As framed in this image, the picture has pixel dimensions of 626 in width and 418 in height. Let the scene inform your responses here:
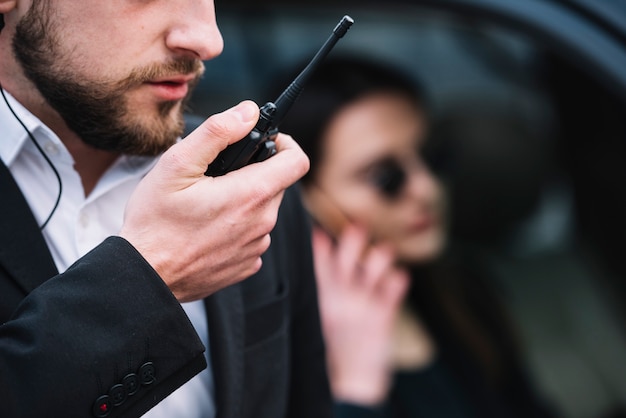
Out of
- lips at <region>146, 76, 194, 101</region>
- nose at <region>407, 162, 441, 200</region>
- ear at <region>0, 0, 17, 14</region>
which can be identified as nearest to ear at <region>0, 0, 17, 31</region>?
ear at <region>0, 0, 17, 14</region>

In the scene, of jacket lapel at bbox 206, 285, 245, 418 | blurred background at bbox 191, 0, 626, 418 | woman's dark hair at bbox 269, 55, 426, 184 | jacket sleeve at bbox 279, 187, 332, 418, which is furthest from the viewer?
blurred background at bbox 191, 0, 626, 418

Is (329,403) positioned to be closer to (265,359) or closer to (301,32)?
(265,359)

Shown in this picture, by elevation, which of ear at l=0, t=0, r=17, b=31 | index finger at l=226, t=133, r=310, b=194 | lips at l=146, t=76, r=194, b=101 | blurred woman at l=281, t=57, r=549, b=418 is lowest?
blurred woman at l=281, t=57, r=549, b=418

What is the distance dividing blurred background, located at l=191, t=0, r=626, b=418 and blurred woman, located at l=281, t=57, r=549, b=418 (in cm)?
22

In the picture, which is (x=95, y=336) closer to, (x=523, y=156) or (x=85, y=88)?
(x=85, y=88)

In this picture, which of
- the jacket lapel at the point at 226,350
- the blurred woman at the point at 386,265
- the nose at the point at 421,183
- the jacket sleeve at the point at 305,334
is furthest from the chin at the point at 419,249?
the jacket lapel at the point at 226,350

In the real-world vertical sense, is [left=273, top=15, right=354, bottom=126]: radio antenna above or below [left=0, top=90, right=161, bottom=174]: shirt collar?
above

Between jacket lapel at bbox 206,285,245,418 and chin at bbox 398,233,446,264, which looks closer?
jacket lapel at bbox 206,285,245,418

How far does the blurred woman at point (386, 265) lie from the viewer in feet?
8.57

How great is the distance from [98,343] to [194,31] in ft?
1.70

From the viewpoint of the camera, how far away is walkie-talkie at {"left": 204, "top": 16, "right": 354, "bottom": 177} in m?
1.21

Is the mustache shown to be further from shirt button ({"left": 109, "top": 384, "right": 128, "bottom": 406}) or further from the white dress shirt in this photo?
shirt button ({"left": 109, "top": 384, "right": 128, "bottom": 406})

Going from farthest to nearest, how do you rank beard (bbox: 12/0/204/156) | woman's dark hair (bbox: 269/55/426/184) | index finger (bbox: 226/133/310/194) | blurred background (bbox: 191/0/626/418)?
blurred background (bbox: 191/0/626/418), woman's dark hair (bbox: 269/55/426/184), beard (bbox: 12/0/204/156), index finger (bbox: 226/133/310/194)

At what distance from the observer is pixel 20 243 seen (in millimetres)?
Result: 1242
